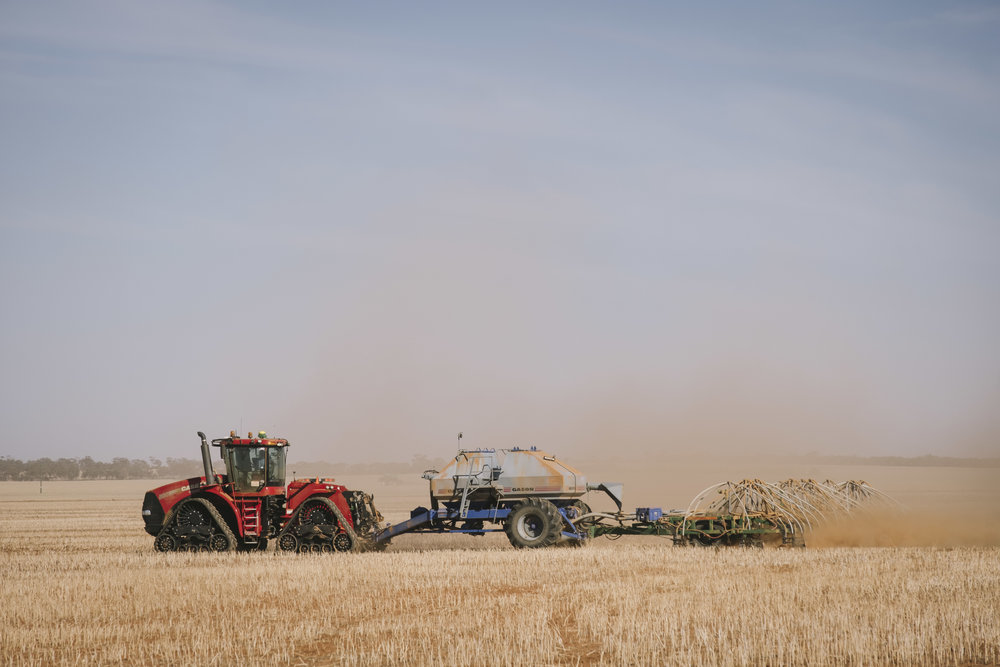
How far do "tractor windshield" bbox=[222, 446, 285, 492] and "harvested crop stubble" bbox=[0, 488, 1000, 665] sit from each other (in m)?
2.15

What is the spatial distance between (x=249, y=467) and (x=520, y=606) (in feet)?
34.7

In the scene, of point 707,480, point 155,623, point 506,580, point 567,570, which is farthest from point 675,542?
point 707,480

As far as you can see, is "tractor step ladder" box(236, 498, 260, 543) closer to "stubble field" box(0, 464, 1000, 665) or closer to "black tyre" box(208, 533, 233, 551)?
"black tyre" box(208, 533, 233, 551)

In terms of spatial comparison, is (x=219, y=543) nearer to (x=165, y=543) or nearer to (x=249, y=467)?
(x=165, y=543)

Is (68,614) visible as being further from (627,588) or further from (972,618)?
(972,618)

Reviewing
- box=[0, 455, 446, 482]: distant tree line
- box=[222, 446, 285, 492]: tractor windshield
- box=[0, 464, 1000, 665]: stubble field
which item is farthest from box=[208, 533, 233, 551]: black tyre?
box=[0, 455, 446, 482]: distant tree line

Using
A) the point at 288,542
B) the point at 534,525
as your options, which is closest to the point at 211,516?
the point at 288,542

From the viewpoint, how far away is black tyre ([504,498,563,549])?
2248 centimetres

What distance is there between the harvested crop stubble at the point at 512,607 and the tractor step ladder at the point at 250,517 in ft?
4.08

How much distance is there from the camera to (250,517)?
22.2 metres

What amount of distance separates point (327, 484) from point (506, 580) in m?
7.23

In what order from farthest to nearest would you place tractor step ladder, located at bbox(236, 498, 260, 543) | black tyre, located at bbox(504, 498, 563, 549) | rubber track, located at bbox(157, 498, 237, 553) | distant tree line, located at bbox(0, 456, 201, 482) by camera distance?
distant tree line, located at bbox(0, 456, 201, 482) → black tyre, located at bbox(504, 498, 563, 549) → tractor step ladder, located at bbox(236, 498, 260, 543) → rubber track, located at bbox(157, 498, 237, 553)

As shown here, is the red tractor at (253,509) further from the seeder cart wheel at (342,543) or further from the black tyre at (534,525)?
the black tyre at (534,525)

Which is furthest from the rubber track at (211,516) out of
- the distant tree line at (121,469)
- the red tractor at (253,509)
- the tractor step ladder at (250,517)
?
the distant tree line at (121,469)
